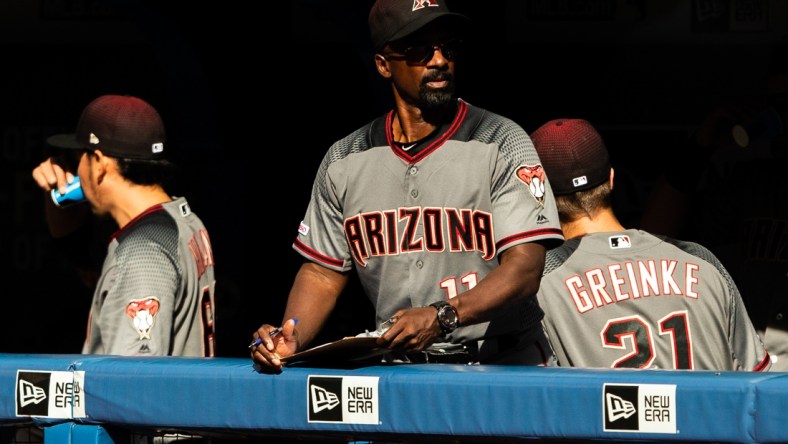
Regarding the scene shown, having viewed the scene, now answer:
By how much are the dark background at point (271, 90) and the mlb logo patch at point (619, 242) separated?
5.86ft

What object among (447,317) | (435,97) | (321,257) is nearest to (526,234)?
(447,317)

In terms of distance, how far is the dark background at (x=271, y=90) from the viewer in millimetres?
5426

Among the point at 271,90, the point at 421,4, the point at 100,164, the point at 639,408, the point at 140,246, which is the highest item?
the point at 271,90

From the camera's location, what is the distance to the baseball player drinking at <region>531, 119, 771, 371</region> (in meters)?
3.08

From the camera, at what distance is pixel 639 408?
2.13 meters

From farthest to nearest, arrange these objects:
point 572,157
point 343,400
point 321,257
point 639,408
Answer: point 572,157 → point 321,257 → point 343,400 → point 639,408

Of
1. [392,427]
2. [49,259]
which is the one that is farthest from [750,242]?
[49,259]

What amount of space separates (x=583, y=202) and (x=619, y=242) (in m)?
0.16

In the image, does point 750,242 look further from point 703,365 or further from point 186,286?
point 186,286

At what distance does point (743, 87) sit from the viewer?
540cm

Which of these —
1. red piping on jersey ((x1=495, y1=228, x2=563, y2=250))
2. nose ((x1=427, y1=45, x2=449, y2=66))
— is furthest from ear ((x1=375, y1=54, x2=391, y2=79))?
red piping on jersey ((x1=495, y1=228, x2=563, y2=250))

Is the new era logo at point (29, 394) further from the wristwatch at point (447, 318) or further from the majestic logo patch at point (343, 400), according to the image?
the wristwatch at point (447, 318)

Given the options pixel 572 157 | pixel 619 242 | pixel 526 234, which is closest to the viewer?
pixel 526 234

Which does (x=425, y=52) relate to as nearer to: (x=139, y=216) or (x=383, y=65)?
(x=383, y=65)
